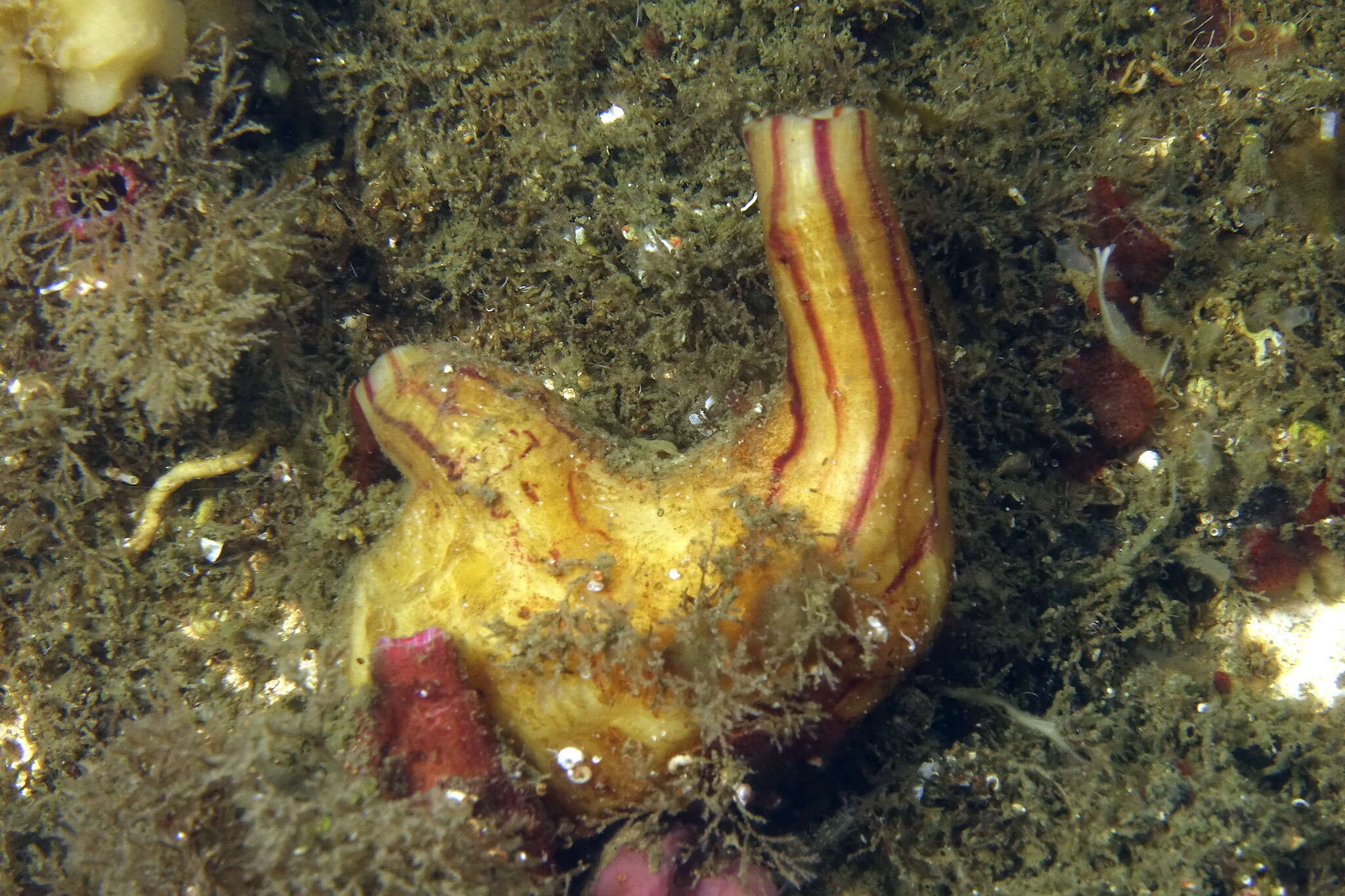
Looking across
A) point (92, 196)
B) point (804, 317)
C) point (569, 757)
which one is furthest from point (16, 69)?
point (569, 757)

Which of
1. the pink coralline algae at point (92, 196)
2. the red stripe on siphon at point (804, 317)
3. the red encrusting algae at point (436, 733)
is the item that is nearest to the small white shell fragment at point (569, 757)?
the red encrusting algae at point (436, 733)

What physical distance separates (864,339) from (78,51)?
3.48 meters

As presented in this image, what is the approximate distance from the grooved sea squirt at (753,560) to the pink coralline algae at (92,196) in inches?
76.0

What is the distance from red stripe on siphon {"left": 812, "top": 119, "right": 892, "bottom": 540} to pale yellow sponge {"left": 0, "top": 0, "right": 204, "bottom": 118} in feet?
9.59

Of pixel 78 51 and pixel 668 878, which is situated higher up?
pixel 78 51

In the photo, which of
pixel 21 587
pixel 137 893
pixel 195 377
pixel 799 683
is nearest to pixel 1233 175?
pixel 799 683

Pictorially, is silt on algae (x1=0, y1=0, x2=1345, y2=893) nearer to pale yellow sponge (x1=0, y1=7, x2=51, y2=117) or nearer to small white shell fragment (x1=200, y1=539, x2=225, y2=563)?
small white shell fragment (x1=200, y1=539, x2=225, y2=563)

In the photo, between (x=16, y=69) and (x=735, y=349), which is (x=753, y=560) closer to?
(x=735, y=349)

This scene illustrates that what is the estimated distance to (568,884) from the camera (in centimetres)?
294

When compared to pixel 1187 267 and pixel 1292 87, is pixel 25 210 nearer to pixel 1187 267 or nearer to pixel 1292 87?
pixel 1187 267

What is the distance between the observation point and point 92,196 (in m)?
3.18

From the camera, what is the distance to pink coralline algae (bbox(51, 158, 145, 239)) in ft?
10.3

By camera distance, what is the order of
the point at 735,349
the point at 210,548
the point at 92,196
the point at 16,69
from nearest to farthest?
1. the point at 16,69
2. the point at 92,196
3. the point at 735,349
4. the point at 210,548

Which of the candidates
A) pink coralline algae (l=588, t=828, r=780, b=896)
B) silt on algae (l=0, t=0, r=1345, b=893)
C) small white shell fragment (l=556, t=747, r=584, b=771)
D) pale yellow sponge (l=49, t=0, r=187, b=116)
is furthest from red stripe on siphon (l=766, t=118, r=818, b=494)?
pale yellow sponge (l=49, t=0, r=187, b=116)
